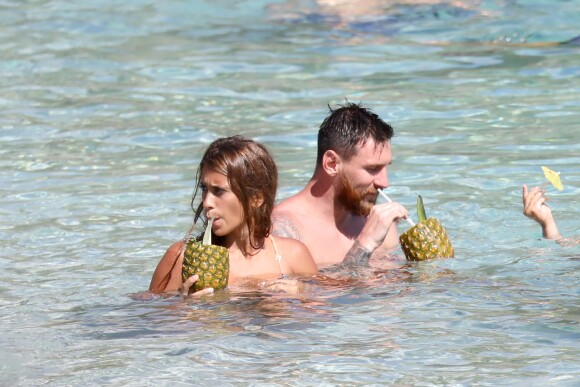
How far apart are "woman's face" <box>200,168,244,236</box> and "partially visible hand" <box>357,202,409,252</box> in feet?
2.89

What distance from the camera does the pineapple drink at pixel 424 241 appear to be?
616 centimetres

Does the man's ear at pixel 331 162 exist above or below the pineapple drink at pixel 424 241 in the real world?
above

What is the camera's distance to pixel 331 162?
261 inches

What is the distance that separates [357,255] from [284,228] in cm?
47

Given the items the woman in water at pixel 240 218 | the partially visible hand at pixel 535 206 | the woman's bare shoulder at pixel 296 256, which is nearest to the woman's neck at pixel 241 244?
the woman in water at pixel 240 218

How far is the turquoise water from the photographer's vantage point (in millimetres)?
4969

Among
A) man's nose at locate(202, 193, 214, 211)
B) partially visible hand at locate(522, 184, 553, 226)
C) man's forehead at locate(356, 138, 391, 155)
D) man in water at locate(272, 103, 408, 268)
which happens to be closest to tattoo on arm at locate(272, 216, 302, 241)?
man in water at locate(272, 103, 408, 268)

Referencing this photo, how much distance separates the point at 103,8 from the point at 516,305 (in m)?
10.9

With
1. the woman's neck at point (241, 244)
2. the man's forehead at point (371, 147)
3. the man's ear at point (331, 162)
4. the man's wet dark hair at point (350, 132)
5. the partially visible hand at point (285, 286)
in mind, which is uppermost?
the man's wet dark hair at point (350, 132)

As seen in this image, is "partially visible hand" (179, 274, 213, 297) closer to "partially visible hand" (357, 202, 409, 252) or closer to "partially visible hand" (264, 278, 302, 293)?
"partially visible hand" (264, 278, 302, 293)

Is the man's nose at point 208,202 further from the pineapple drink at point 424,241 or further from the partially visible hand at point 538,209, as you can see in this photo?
the partially visible hand at point 538,209

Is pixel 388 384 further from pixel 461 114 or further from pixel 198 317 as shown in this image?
pixel 461 114

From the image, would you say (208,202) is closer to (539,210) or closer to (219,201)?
(219,201)

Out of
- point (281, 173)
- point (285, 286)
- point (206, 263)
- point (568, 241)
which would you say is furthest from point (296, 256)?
point (281, 173)
